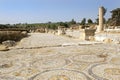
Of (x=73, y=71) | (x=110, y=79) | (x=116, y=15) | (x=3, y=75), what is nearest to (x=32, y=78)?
(x=3, y=75)

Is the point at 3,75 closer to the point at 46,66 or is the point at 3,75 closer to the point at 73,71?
the point at 46,66

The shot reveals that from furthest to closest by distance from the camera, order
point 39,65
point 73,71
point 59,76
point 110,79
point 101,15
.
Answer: point 101,15, point 39,65, point 73,71, point 59,76, point 110,79

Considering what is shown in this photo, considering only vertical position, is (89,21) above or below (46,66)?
above

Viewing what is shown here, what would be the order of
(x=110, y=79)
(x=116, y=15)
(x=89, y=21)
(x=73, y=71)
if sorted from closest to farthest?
(x=110, y=79) → (x=73, y=71) → (x=116, y=15) → (x=89, y=21)

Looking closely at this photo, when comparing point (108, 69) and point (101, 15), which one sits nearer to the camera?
point (108, 69)

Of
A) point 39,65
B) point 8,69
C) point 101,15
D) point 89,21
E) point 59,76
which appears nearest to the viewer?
point 59,76

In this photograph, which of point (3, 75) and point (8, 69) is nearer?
point (3, 75)

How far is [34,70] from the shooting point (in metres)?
2.73

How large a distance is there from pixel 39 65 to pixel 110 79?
154 cm

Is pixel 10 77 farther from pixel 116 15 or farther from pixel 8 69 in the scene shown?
pixel 116 15

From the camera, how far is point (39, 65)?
10.0 ft

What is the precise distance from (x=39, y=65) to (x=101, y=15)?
1360 cm

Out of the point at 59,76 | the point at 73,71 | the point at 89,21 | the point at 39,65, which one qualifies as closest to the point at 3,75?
the point at 39,65

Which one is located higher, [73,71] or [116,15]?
[116,15]
